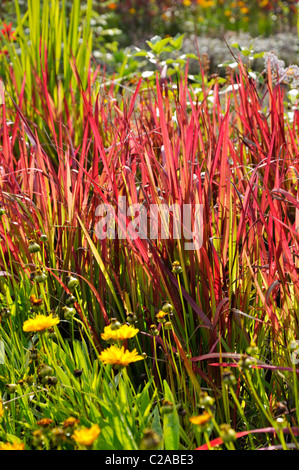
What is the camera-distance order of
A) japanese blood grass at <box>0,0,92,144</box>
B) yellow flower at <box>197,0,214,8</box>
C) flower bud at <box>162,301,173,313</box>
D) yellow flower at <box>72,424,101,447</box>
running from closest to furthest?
1. yellow flower at <box>72,424,101,447</box>
2. flower bud at <box>162,301,173,313</box>
3. japanese blood grass at <box>0,0,92,144</box>
4. yellow flower at <box>197,0,214,8</box>

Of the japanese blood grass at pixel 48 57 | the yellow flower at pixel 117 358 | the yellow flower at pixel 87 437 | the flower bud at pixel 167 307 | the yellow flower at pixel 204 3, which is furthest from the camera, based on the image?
the yellow flower at pixel 204 3

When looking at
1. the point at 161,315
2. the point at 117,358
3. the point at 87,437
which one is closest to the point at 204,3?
the point at 161,315

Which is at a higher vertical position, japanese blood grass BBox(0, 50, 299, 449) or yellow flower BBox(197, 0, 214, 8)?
yellow flower BBox(197, 0, 214, 8)

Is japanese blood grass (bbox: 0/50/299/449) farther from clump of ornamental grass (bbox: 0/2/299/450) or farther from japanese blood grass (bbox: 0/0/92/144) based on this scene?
japanese blood grass (bbox: 0/0/92/144)

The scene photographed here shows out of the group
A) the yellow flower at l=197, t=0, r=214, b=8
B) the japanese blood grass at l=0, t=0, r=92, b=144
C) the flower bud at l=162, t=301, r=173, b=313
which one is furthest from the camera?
the yellow flower at l=197, t=0, r=214, b=8

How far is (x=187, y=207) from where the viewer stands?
4.16ft

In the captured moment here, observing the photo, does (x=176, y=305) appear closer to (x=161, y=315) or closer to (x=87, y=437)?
(x=161, y=315)

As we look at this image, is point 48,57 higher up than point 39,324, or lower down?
higher up

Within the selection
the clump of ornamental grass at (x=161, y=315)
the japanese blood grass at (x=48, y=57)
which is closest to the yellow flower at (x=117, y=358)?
the clump of ornamental grass at (x=161, y=315)

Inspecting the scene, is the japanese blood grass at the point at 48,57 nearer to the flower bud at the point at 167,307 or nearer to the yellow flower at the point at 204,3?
the flower bud at the point at 167,307

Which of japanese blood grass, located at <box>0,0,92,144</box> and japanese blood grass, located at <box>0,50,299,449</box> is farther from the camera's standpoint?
japanese blood grass, located at <box>0,0,92,144</box>

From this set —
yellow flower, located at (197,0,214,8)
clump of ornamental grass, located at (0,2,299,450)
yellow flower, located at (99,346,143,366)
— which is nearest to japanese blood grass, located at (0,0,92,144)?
clump of ornamental grass, located at (0,2,299,450)
